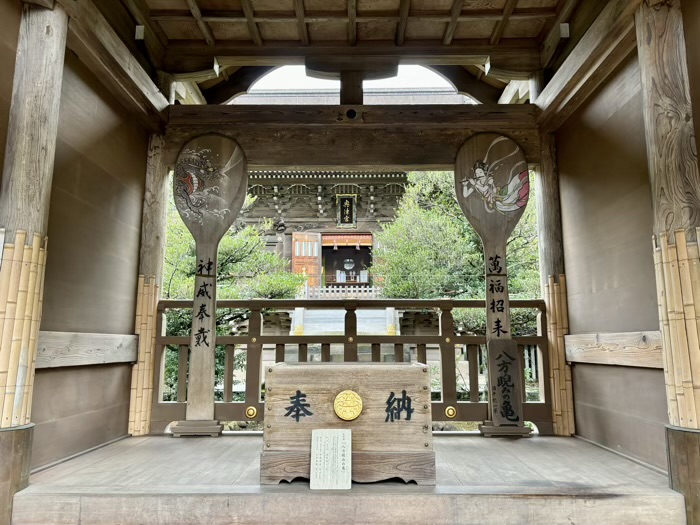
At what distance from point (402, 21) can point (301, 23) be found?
2.77 ft

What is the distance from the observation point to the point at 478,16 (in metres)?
3.64

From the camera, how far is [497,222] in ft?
12.6

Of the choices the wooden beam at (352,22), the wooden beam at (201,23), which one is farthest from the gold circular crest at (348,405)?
the wooden beam at (201,23)

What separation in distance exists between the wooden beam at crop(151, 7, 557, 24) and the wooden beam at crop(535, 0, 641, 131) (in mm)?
618

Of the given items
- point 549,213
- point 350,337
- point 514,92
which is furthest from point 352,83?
point 350,337

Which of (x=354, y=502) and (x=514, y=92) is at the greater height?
(x=514, y=92)

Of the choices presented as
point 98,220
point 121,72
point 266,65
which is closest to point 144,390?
point 98,220

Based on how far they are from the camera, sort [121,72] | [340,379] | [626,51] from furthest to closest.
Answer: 1. [121,72]
2. [626,51]
3. [340,379]

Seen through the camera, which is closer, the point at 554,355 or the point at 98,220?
the point at 98,220

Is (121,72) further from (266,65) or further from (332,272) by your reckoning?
(332,272)

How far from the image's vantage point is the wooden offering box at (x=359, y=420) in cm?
223

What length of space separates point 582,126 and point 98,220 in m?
3.77

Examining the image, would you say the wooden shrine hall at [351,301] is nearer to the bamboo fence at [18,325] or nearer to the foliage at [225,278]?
the bamboo fence at [18,325]

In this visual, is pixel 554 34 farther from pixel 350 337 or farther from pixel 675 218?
pixel 350 337
